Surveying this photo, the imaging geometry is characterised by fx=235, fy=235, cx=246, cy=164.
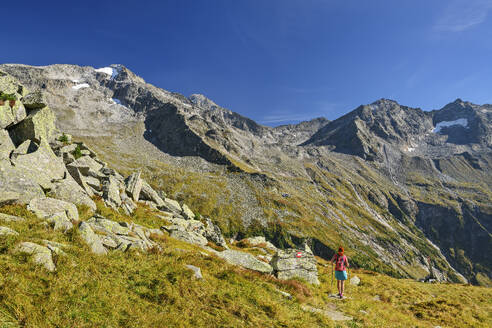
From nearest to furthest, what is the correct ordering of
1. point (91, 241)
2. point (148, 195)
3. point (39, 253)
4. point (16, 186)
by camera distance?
point (39, 253), point (91, 241), point (16, 186), point (148, 195)

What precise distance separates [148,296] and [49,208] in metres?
9.57

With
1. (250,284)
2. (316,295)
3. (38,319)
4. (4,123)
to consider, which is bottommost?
(316,295)

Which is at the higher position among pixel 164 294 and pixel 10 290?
pixel 10 290

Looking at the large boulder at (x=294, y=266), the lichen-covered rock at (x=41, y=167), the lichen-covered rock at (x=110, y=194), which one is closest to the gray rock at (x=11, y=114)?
the lichen-covered rock at (x=41, y=167)

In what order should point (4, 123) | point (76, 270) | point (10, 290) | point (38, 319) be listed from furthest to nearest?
point (4, 123)
point (76, 270)
point (10, 290)
point (38, 319)

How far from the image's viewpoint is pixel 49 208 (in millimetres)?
14289

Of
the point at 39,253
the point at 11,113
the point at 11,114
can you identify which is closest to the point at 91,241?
the point at 39,253

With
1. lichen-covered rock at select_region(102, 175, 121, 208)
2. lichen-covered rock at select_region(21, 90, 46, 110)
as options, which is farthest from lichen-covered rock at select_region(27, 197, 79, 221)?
lichen-covered rock at select_region(21, 90, 46, 110)

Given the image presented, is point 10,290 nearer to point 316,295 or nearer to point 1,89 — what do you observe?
point 316,295

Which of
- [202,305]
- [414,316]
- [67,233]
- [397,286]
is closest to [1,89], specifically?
[67,233]

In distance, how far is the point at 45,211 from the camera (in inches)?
551

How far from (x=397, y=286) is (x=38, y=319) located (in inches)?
1157

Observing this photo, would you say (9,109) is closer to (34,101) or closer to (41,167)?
(34,101)

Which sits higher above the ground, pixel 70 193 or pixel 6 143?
pixel 6 143
